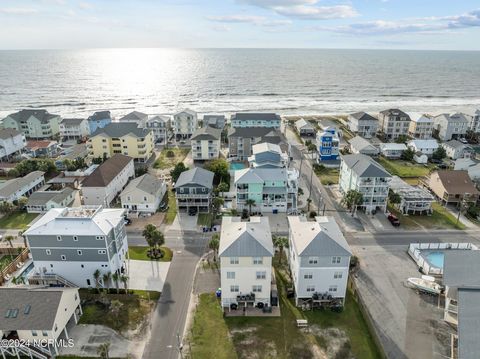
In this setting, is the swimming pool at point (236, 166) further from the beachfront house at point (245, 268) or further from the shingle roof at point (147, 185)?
the beachfront house at point (245, 268)

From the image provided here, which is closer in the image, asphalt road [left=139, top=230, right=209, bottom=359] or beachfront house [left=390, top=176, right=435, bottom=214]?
asphalt road [left=139, top=230, right=209, bottom=359]

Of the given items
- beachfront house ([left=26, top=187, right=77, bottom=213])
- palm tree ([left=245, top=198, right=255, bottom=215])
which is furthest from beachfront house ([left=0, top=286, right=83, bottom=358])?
palm tree ([left=245, top=198, right=255, bottom=215])

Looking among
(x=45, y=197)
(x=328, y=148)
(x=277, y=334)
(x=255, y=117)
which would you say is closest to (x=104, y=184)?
(x=45, y=197)

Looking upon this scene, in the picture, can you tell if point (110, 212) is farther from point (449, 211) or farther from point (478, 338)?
point (449, 211)

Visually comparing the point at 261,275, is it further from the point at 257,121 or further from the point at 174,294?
the point at 257,121

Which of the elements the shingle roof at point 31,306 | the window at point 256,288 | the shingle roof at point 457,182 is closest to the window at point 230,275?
the window at point 256,288

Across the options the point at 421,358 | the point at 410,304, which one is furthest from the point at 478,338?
the point at 410,304

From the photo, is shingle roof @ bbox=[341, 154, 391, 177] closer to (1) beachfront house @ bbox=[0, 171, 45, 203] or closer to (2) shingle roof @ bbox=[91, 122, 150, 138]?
(2) shingle roof @ bbox=[91, 122, 150, 138]
